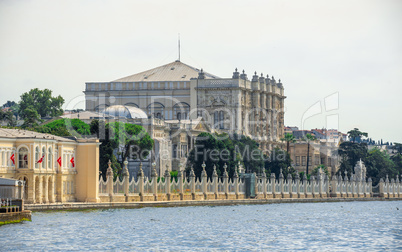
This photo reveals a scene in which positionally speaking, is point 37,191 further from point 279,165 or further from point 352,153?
point 352,153

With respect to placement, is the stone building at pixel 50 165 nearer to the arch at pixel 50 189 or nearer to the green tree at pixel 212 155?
the arch at pixel 50 189

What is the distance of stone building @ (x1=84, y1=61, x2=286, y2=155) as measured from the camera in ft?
491

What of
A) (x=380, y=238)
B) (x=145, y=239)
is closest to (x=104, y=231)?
(x=145, y=239)

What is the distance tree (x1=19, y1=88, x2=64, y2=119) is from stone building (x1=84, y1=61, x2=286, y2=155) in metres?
4.50

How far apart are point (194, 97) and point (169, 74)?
10035 mm

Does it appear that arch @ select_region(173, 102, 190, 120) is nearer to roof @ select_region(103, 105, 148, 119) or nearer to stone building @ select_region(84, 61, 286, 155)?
stone building @ select_region(84, 61, 286, 155)

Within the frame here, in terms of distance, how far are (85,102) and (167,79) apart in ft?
42.2

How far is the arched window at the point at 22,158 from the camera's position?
7144 centimetres

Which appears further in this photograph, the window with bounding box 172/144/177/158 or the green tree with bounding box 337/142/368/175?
the green tree with bounding box 337/142/368/175

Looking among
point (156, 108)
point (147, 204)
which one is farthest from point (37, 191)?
point (156, 108)

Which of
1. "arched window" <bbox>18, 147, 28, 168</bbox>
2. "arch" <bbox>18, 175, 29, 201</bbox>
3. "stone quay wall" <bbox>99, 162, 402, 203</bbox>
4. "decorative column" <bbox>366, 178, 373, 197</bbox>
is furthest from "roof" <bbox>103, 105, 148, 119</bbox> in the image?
"arch" <bbox>18, 175, 29, 201</bbox>

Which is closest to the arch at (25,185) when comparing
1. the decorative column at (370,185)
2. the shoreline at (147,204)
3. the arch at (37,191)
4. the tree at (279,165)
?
the arch at (37,191)

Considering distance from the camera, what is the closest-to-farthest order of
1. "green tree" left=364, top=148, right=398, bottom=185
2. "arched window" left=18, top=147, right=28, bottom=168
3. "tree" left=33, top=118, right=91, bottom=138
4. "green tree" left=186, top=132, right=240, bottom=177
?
"arched window" left=18, top=147, right=28, bottom=168 → "tree" left=33, top=118, right=91, bottom=138 → "green tree" left=186, top=132, right=240, bottom=177 → "green tree" left=364, top=148, right=398, bottom=185

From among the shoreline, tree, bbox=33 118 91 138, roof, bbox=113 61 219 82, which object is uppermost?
roof, bbox=113 61 219 82
